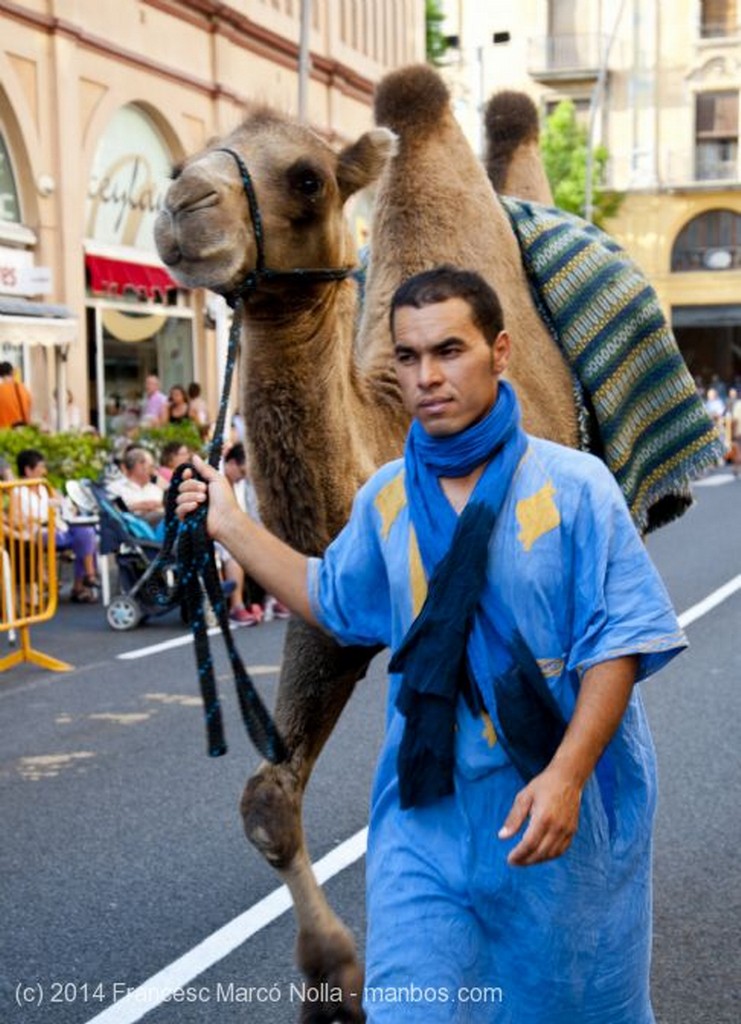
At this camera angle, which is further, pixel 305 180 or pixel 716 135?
pixel 716 135

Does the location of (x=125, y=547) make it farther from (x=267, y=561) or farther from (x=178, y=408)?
(x=267, y=561)

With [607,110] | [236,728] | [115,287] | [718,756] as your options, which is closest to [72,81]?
[115,287]

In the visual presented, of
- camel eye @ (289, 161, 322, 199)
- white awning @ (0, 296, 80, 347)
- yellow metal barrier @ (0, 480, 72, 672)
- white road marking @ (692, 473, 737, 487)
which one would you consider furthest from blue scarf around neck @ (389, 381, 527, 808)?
white road marking @ (692, 473, 737, 487)

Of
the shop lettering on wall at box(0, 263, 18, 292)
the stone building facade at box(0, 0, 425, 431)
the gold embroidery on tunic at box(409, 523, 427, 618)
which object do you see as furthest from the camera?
the stone building facade at box(0, 0, 425, 431)

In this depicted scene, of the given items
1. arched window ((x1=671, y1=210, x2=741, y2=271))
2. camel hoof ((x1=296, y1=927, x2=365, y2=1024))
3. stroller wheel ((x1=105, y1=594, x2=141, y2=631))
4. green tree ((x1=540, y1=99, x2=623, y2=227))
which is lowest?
stroller wheel ((x1=105, y1=594, x2=141, y2=631))

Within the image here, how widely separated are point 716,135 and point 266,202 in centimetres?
5040

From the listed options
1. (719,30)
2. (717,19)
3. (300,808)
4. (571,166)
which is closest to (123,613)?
(300,808)

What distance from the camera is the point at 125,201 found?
80.2ft

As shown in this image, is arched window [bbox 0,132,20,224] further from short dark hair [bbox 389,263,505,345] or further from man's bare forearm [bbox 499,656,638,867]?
man's bare forearm [bbox 499,656,638,867]

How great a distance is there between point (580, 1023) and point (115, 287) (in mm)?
21475

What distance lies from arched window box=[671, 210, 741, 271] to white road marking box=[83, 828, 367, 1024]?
47.4 meters

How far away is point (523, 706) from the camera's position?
3.04 m

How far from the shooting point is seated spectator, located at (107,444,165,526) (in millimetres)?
13219

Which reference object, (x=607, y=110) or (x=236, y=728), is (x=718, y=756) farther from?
(x=607, y=110)
